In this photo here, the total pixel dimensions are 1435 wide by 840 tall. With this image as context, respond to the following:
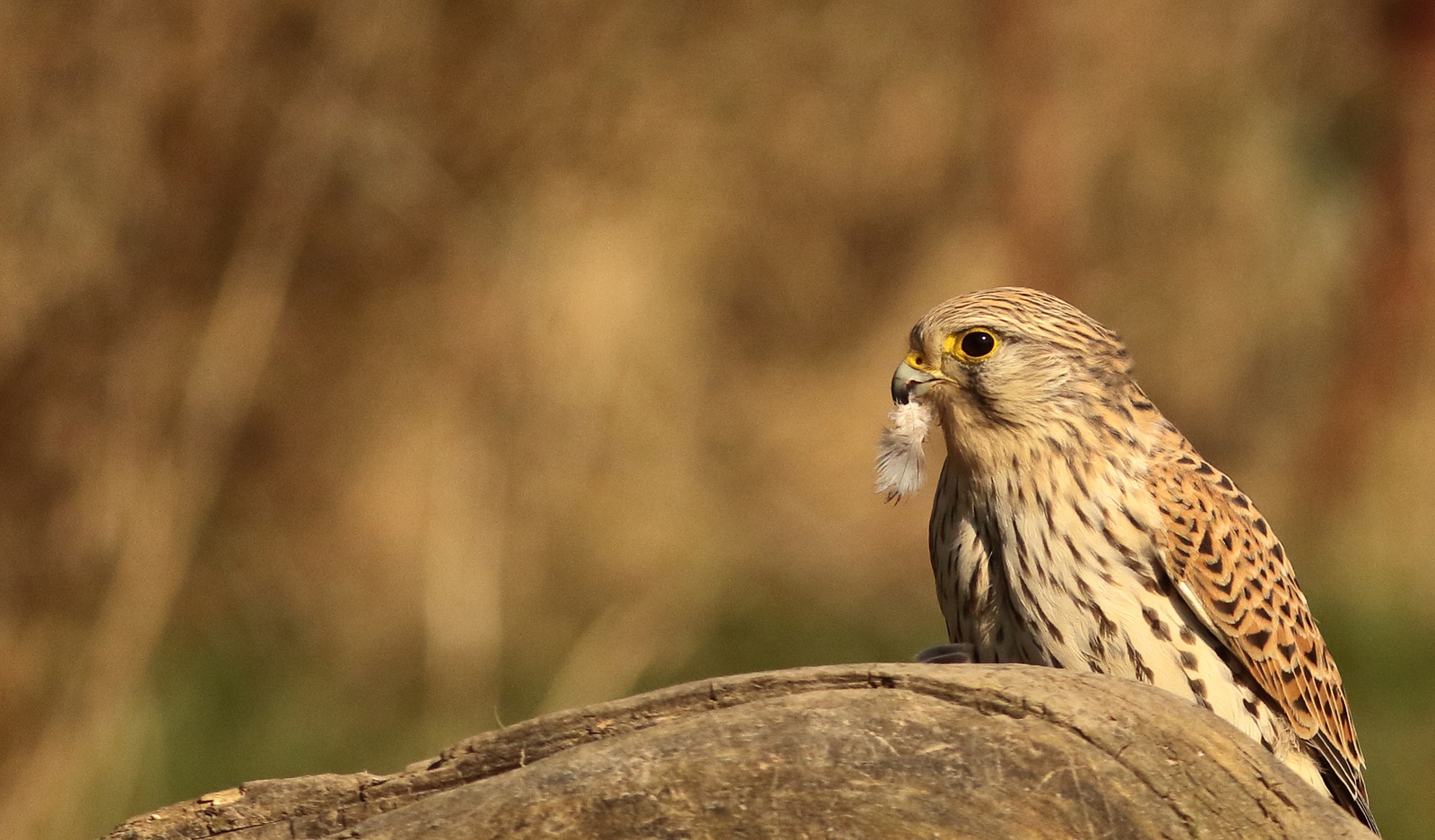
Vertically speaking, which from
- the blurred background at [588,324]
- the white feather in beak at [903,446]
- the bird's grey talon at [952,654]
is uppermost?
the blurred background at [588,324]

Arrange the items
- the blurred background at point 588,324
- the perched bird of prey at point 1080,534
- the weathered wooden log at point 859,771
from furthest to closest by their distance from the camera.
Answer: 1. the blurred background at point 588,324
2. the perched bird of prey at point 1080,534
3. the weathered wooden log at point 859,771

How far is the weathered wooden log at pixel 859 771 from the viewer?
2.53 meters

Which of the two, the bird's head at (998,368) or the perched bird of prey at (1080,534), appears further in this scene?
the bird's head at (998,368)

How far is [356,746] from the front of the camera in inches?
266

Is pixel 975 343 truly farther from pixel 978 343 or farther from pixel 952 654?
pixel 952 654

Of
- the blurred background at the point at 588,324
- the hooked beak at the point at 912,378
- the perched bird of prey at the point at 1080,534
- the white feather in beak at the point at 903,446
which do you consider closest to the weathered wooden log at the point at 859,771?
the perched bird of prey at the point at 1080,534

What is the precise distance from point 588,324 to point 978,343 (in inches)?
161

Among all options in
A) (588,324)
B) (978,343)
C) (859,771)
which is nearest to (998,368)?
(978,343)

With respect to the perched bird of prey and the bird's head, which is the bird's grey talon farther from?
the bird's head

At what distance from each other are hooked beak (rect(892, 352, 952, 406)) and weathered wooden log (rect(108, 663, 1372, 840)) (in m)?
0.97

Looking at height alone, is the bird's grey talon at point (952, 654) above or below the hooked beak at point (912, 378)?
below

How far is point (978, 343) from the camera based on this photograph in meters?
3.51

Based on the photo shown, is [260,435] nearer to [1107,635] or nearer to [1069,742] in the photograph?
[1107,635]

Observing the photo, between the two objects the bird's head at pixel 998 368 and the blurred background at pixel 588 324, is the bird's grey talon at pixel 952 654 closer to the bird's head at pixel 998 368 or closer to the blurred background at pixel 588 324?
the bird's head at pixel 998 368
